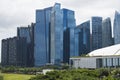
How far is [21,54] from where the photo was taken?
152m

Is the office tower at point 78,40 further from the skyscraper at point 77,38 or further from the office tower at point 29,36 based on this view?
the office tower at point 29,36

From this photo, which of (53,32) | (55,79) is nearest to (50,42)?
(53,32)

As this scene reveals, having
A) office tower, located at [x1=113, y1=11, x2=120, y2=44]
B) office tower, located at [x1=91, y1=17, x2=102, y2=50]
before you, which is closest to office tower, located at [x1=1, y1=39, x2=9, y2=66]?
office tower, located at [x1=91, y1=17, x2=102, y2=50]

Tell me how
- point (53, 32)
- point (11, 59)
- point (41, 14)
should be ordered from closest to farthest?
point (53, 32)
point (41, 14)
point (11, 59)

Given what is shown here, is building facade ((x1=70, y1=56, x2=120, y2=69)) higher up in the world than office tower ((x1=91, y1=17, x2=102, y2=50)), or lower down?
lower down

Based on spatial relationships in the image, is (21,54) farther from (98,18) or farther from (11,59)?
(98,18)

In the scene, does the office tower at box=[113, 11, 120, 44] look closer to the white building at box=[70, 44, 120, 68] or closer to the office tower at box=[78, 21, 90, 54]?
the office tower at box=[78, 21, 90, 54]

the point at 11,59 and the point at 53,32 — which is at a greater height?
the point at 53,32

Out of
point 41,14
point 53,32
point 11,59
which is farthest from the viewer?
point 11,59

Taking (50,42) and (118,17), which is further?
(118,17)

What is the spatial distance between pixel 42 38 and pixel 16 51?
1582cm

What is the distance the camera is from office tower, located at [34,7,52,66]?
14300 cm

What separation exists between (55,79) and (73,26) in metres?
99.4

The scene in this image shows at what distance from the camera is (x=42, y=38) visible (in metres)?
145
